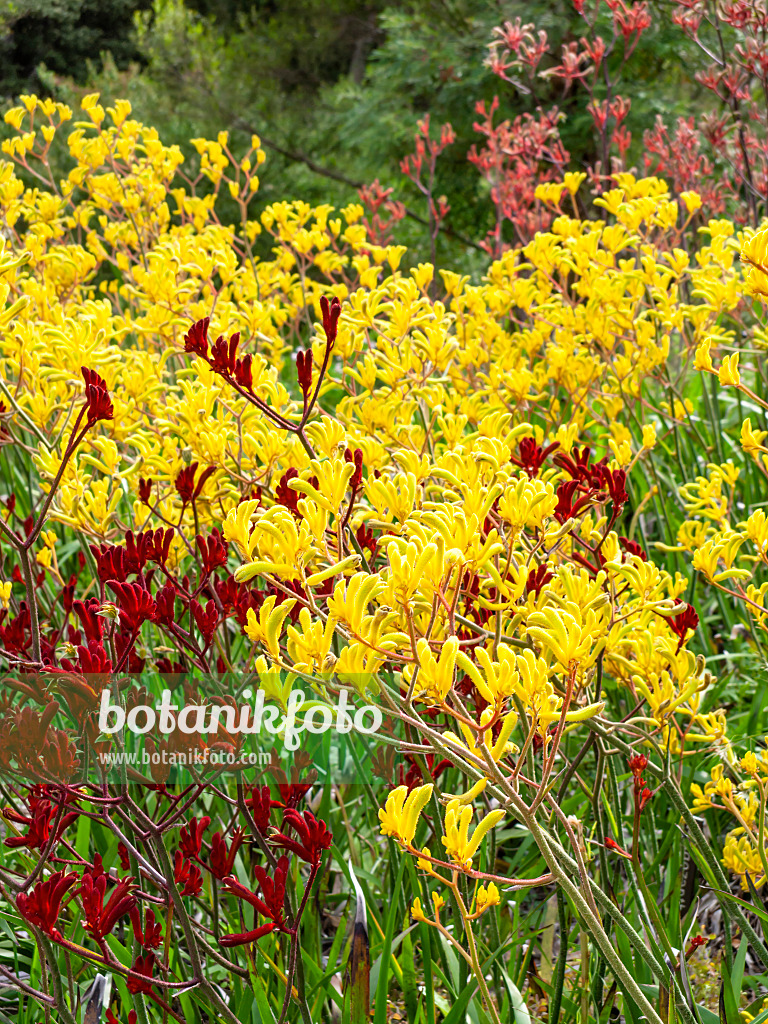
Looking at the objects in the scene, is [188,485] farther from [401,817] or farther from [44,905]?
[401,817]

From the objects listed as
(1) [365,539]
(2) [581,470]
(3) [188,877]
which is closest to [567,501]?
(2) [581,470]

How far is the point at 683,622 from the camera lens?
5.14 feet

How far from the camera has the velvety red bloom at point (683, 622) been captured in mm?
1562

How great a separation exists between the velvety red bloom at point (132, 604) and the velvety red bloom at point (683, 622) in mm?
860

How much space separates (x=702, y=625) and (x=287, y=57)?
16378 mm

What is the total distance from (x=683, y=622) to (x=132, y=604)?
2.94ft

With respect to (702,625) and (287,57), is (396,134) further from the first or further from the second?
(702,625)

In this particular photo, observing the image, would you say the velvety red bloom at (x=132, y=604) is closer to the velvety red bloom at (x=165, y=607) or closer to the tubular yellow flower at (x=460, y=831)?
the velvety red bloom at (x=165, y=607)

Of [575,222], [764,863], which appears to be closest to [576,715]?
[764,863]

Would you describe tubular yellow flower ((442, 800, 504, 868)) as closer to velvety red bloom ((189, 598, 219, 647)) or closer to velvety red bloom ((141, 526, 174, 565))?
velvety red bloom ((189, 598, 219, 647))

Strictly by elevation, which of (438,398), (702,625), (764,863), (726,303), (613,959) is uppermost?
(726,303)

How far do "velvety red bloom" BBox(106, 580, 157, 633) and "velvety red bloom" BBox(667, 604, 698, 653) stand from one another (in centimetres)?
86

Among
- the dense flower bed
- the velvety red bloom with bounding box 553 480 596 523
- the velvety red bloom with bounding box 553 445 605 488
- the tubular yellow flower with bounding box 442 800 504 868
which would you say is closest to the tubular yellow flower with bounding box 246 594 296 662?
the dense flower bed

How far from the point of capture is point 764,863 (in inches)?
63.9
